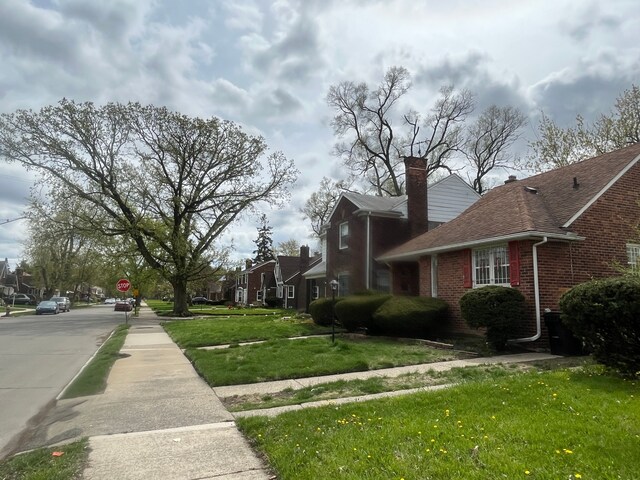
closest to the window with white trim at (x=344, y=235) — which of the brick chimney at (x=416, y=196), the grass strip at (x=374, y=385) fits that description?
the brick chimney at (x=416, y=196)

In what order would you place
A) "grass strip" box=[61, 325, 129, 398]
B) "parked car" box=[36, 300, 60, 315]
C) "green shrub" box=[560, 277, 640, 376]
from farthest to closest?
"parked car" box=[36, 300, 60, 315]
"grass strip" box=[61, 325, 129, 398]
"green shrub" box=[560, 277, 640, 376]

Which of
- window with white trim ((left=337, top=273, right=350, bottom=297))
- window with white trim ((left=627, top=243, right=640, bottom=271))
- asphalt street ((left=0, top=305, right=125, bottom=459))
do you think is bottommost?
asphalt street ((left=0, top=305, right=125, bottom=459))

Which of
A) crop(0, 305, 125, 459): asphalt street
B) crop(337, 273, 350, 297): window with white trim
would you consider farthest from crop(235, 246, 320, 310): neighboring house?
crop(0, 305, 125, 459): asphalt street

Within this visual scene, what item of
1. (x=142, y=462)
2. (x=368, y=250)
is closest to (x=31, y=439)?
(x=142, y=462)

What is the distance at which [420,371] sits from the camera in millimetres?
9414

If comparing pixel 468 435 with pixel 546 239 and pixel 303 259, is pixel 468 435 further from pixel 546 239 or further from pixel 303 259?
pixel 303 259

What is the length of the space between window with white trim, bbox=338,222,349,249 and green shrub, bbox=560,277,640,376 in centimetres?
1612

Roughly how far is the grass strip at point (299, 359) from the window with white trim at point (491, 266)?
10.1 ft

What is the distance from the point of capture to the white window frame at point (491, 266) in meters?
14.0

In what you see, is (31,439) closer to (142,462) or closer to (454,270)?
(142,462)

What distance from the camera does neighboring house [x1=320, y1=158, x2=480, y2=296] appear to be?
2255 centimetres

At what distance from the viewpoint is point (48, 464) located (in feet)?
15.8

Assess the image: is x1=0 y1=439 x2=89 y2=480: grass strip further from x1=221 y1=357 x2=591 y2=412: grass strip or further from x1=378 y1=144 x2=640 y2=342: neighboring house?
x1=378 y1=144 x2=640 y2=342: neighboring house

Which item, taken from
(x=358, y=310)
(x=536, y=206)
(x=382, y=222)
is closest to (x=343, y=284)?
(x=382, y=222)
